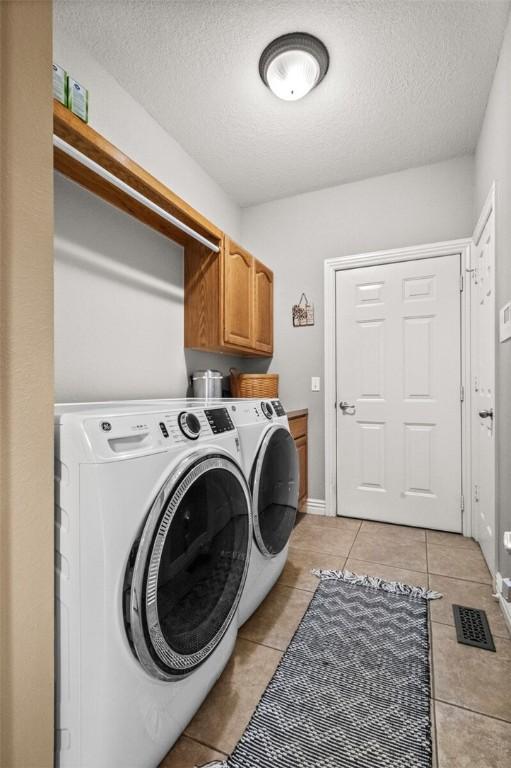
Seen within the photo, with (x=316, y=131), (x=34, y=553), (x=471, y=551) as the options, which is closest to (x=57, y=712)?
(x=34, y=553)

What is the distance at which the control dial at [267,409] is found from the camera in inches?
68.0

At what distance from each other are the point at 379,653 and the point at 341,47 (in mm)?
2652

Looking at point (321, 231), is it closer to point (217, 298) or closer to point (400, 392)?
point (217, 298)

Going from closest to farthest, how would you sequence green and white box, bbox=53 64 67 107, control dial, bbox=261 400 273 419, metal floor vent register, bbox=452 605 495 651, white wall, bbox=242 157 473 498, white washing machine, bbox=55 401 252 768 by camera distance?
1. white washing machine, bbox=55 401 252 768
2. green and white box, bbox=53 64 67 107
3. metal floor vent register, bbox=452 605 495 651
4. control dial, bbox=261 400 273 419
5. white wall, bbox=242 157 473 498

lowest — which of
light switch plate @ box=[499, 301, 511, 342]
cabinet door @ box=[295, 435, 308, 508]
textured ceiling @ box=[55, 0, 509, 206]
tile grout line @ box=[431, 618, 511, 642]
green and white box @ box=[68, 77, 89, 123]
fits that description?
tile grout line @ box=[431, 618, 511, 642]

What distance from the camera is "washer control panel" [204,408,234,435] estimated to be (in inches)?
48.0

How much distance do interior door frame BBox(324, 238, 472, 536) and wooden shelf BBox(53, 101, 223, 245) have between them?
3.49 feet

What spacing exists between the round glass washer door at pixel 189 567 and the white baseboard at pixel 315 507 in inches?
72.8

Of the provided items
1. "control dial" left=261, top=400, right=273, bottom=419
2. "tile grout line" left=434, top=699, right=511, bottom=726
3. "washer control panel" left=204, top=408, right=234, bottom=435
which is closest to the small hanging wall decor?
"control dial" left=261, top=400, right=273, bottom=419

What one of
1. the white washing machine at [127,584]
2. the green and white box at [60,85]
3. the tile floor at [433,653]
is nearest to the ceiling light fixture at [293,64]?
the green and white box at [60,85]

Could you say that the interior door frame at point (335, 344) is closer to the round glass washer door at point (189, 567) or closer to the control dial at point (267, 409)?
the control dial at point (267, 409)

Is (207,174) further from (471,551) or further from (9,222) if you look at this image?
(471,551)

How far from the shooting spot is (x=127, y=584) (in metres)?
0.82

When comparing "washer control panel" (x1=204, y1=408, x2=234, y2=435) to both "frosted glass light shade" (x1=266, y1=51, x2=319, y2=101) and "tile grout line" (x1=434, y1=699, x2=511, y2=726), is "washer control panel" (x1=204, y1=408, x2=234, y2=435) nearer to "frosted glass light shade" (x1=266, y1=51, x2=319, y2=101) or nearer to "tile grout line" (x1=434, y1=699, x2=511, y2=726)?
"tile grout line" (x1=434, y1=699, x2=511, y2=726)
